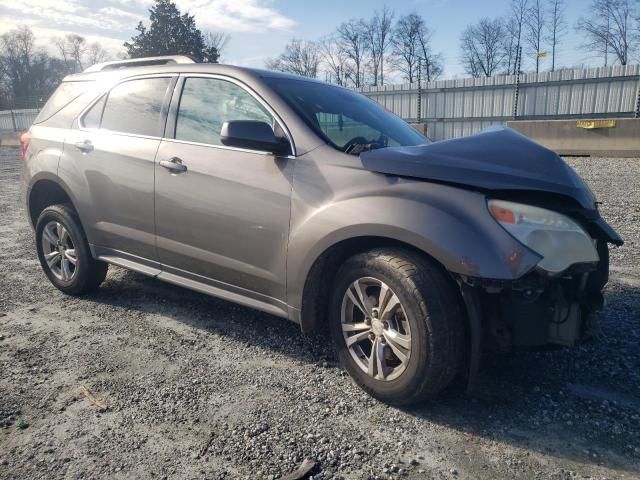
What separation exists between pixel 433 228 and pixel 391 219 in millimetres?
226

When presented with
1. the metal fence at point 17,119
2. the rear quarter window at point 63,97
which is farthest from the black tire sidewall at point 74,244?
the metal fence at point 17,119

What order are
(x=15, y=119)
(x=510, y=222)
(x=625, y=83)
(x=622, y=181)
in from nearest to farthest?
(x=510, y=222), (x=622, y=181), (x=625, y=83), (x=15, y=119)

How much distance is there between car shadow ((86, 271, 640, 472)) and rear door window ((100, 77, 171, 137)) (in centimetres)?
151

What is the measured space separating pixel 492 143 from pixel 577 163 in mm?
11931

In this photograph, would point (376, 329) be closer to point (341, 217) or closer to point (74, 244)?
point (341, 217)

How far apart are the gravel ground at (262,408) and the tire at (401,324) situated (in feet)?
0.57

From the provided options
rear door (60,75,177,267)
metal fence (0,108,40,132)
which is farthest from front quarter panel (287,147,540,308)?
metal fence (0,108,40,132)

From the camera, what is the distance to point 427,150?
2.71 meters

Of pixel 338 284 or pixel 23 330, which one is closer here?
pixel 338 284

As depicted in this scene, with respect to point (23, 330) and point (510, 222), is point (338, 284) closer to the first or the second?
point (510, 222)

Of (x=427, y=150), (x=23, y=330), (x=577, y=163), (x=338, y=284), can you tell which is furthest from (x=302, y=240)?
(x=577, y=163)

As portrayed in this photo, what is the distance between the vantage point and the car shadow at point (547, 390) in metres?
2.43

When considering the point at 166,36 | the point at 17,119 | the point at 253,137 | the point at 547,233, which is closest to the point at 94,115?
the point at 253,137

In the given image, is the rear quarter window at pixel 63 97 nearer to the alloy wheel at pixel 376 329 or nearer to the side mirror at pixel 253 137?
the side mirror at pixel 253 137
